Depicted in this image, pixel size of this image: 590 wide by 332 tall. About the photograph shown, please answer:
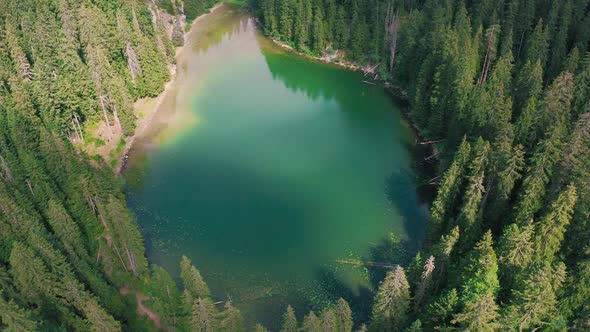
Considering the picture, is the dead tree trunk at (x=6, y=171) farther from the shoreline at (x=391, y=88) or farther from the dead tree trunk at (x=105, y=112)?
the shoreline at (x=391, y=88)

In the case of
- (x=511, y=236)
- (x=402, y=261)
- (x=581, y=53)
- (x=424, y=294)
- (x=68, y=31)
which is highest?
(x=68, y=31)

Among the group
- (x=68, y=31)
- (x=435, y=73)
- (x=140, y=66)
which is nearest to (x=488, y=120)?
(x=435, y=73)

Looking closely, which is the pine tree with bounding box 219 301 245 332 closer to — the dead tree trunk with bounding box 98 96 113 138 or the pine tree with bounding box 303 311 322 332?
the pine tree with bounding box 303 311 322 332

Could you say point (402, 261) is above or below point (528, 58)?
below

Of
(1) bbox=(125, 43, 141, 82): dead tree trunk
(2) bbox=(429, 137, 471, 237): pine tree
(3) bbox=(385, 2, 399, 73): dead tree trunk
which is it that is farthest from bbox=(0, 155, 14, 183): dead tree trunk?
(3) bbox=(385, 2, 399, 73): dead tree trunk

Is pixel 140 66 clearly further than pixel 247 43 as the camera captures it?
No

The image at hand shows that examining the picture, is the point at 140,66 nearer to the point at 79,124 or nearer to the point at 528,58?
the point at 79,124
